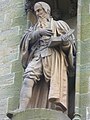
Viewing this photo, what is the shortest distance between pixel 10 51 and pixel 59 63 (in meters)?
1.10

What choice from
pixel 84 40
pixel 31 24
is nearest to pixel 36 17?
pixel 31 24

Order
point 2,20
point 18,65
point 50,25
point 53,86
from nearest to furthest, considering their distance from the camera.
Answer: point 53,86, point 50,25, point 18,65, point 2,20

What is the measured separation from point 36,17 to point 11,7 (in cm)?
81

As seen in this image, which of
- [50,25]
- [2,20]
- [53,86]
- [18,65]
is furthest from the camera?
[2,20]

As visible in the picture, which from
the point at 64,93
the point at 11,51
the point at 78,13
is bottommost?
the point at 64,93

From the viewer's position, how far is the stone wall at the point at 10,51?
21.8ft

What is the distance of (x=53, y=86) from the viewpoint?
19.5 feet

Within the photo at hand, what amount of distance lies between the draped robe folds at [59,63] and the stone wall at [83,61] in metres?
0.14

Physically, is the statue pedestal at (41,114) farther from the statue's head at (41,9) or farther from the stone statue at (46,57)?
the statue's head at (41,9)

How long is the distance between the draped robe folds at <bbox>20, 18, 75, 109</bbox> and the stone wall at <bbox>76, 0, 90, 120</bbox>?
0.14 m

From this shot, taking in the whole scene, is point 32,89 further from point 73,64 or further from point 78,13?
point 78,13

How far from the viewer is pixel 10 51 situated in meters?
7.04

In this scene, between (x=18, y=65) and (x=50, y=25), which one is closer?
(x=50, y=25)

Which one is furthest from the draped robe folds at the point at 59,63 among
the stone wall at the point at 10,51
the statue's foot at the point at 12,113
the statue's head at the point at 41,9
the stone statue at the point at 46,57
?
the stone wall at the point at 10,51
